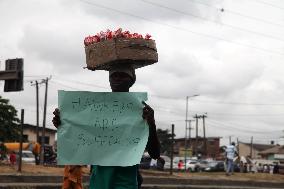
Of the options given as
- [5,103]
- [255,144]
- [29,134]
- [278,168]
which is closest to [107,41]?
[5,103]

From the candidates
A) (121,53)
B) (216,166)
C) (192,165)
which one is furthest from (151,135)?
(192,165)

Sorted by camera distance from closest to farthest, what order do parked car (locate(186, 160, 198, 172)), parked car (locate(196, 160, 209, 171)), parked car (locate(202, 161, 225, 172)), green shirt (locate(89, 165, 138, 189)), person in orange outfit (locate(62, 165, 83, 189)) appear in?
green shirt (locate(89, 165, 138, 189)) < person in orange outfit (locate(62, 165, 83, 189)) < parked car (locate(202, 161, 225, 172)) < parked car (locate(196, 160, 209, 171)) < parked car (locate(186, 160, 198, 172))

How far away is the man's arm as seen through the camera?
12.7ft

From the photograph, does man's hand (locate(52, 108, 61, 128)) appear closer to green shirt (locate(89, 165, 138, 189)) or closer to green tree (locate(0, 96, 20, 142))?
green shirt (locate(89, 165, 138, 189))

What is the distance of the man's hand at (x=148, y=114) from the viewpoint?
3.86 metres

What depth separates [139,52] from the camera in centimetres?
397

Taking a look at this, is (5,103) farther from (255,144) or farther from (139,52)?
(255,144)

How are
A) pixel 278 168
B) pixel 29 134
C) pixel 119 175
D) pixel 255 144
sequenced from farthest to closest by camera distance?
pixel 255 144
pixel 29 134
pixel 278 168
pixel 119 175

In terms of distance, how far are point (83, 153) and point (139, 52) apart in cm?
82

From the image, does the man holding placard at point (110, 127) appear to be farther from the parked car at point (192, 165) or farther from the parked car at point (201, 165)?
the parked car at point (192, 165)

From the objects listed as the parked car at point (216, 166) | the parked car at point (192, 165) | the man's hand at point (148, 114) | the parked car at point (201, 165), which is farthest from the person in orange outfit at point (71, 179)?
the parked car at point (192, 165)

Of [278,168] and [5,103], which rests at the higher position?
[5,103]

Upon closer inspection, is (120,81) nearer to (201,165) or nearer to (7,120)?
(7,120)

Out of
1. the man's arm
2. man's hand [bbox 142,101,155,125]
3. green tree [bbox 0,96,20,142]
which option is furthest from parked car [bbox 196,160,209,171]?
man's hand [bbox 142,101,155,125]
